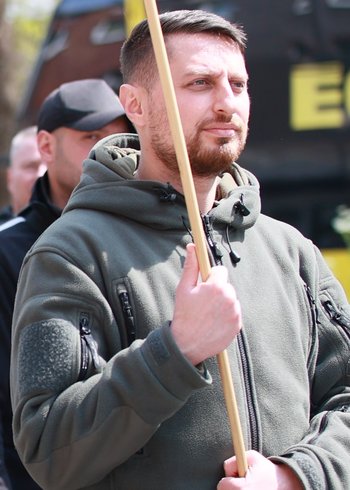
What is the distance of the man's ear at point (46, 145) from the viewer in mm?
3498

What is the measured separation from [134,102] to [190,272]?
0.51 metres

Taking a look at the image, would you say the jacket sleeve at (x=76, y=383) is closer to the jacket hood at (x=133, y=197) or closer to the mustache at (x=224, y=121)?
the jacket hood at (x=133, y=197)

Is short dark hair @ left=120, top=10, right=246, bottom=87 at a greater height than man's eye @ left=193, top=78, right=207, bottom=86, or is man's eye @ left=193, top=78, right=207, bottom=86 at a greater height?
short dark hair @ left=120, top=10, right=246, bottom=87

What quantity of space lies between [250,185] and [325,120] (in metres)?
4.93

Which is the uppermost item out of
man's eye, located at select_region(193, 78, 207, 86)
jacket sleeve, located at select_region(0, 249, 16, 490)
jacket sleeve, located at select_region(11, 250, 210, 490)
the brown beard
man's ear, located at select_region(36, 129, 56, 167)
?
man's eye, located at select_region(193, 78, 207, 86)

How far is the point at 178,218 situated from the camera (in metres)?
2.21

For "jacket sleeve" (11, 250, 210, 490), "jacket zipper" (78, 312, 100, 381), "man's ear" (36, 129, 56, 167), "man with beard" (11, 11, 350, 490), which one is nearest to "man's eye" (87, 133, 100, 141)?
"man's ear" (36, 129, 56, 167)

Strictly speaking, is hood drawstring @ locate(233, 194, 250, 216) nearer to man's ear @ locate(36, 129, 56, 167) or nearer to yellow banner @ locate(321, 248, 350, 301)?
man's ear @ locate(36, 129, 56, 167)

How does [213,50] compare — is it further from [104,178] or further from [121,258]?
[121,258]

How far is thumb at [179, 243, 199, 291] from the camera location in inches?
76.7

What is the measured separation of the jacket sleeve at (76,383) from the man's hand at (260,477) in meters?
0.20

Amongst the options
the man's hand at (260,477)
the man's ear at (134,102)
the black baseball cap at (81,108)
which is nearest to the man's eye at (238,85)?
the man's ear at (134,102)

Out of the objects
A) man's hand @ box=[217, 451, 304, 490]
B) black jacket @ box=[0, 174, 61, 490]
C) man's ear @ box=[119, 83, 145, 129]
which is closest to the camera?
man's hand @ box=[217, 451, 304, 490]

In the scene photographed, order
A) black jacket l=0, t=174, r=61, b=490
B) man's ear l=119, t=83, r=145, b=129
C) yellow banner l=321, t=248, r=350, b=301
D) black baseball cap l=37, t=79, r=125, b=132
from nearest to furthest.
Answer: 1. man's ear l=119, t=83, r=145, b=129
2. black jacket l=0, t=174, r=61, b=490
3. black baseball cap l=37, t=79, r=125, b=132
4. yellow banner l=321, t=248, r=350, b=301
